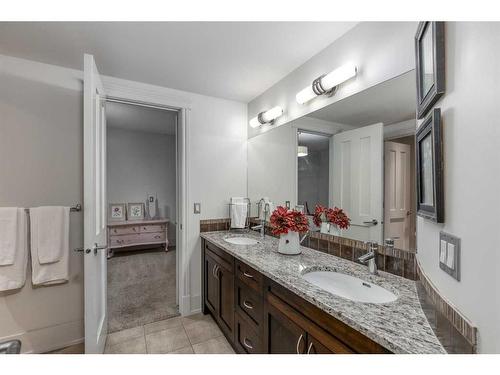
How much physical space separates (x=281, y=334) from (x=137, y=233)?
12.2 ft

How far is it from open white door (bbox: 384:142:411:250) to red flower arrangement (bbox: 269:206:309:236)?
519 millimetres

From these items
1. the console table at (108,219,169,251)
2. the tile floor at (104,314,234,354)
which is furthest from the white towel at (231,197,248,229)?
the console table at (108,219,169,251)

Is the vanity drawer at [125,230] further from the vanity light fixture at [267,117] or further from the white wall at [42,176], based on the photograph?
the vanity light fixture at [267,117]

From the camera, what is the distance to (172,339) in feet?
6.37

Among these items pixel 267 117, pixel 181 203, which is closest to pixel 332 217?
pixel 267 117

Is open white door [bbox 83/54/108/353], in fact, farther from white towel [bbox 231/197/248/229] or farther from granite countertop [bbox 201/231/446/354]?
white towel [bbox 231/197/248/229]

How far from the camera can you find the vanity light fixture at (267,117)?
2141mm

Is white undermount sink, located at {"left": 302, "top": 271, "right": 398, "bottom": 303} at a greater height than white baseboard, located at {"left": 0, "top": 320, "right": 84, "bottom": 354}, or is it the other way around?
white undermount sink, located at {"left": 302, "top": 271, "right": 398, "bottom": 303}

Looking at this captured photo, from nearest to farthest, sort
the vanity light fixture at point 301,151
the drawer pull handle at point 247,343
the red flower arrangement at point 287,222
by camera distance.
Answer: the drawer pull handle at point 247,343 < the red flower arrangement at point 287,222 < the vanity light fixture at point 301,151

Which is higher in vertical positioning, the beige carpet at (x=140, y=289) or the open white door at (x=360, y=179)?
the open white door at (x=360, y=179)

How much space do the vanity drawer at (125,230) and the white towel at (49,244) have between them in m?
2.33

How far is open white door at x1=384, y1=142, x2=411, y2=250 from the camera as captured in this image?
3.94 ft

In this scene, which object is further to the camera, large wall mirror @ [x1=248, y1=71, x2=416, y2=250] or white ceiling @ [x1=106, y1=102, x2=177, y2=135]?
white ceiling @ [x1=106, y1=102, x2=177, y2=135]

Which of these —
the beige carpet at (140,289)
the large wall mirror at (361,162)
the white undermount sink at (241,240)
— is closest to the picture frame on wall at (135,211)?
the beige carpet at (140,289)
